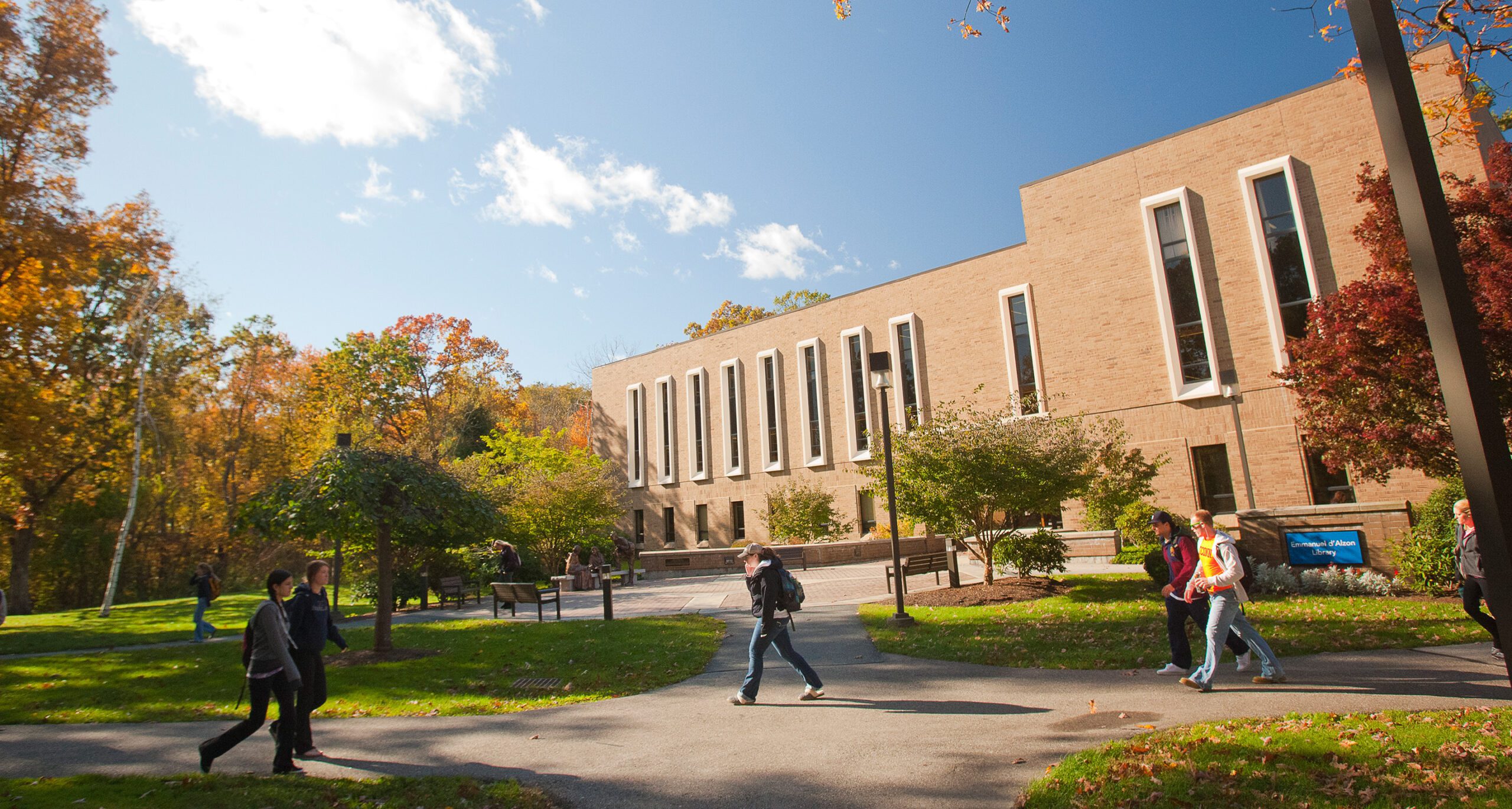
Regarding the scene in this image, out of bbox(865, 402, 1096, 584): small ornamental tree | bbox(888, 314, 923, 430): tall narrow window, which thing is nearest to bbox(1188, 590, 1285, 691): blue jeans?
bbox(865, 402, 1096, 584): small ornamental tree

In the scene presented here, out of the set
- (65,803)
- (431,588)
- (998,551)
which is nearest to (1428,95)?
(998,551)

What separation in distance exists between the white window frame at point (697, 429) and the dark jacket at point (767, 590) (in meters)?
32.6

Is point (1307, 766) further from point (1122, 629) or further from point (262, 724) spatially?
point (262, 724)

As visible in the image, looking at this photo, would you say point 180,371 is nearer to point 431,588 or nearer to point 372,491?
point 431,588

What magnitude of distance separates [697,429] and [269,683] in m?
35.6

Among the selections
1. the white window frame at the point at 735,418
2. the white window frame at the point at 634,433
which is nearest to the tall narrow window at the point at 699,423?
the white window frame at the point at 735,418

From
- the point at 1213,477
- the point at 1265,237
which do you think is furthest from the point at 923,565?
the point at 1265,237

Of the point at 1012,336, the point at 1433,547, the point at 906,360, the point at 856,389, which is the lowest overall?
the point at 1433,547

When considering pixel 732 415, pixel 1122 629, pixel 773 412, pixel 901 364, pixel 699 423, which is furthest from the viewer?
pixel 699 423

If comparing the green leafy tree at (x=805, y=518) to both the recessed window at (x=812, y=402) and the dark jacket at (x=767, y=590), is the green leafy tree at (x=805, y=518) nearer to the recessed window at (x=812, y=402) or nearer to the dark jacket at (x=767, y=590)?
the recessed window at (x=812, y=402)

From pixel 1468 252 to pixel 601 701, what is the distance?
14390 millimetres

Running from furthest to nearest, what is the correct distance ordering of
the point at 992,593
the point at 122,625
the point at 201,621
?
the point at 122,625 < the point at 201,621 < the point at 992,593

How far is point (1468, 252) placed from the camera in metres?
11.4

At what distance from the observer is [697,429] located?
41.4m
